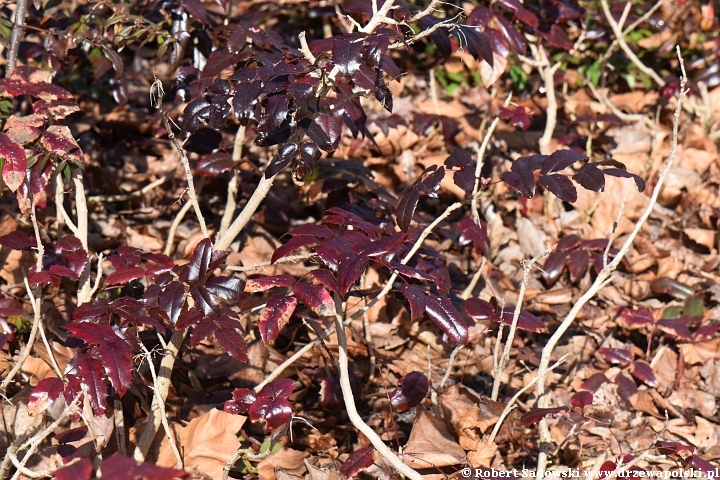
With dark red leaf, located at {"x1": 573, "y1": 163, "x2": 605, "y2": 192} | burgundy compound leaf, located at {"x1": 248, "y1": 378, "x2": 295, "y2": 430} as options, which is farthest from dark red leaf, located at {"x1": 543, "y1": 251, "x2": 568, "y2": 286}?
burgundy compound leaf, located at {"x1": 248, "y1": 378, "x2": 295, "y2": 430}

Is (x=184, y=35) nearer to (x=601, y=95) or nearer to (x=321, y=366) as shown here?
(x=321, y=366)

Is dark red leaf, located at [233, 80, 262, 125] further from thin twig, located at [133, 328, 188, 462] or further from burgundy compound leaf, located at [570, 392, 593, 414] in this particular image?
burgundy compound leaf, located at [570, 392, 593, 414]

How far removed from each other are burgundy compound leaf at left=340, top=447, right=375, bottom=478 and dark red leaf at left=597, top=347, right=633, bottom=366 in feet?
3.88

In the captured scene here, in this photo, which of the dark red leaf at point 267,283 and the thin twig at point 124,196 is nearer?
the dark red leaf at point 267,283

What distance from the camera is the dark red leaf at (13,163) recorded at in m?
1.96

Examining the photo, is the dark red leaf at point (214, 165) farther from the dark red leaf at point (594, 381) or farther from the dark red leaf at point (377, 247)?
the dark red leaf at point (594, 381)

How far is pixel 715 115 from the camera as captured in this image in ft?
14.0

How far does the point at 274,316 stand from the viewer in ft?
6.03

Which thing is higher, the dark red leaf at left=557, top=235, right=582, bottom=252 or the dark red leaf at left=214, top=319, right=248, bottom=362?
the dark red leaf at left=214, top=319, right=248, bottom=362

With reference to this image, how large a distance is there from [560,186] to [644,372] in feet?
3.75

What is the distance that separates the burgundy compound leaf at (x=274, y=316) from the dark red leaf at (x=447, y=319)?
0.35m

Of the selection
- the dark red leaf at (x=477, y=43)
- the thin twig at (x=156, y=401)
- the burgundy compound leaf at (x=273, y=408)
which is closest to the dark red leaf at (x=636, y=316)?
the dark red leaf at (x=477, y=43)

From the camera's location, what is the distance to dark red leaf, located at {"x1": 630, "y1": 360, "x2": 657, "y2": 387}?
2734mm

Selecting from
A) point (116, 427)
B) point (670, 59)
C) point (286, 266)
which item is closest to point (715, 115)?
point (670, 59)
